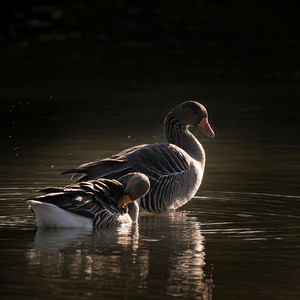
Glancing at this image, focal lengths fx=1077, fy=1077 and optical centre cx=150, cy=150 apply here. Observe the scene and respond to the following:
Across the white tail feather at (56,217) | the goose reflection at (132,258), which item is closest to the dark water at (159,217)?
the goose reflection at (132,258)

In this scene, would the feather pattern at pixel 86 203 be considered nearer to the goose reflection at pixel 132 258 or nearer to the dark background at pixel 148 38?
the goose reflection at pixel 132 258

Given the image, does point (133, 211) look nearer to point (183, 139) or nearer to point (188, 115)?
point (183, 139)

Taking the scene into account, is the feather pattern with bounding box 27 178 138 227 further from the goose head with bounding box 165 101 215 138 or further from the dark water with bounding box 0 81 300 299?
the goose head with bounding box 165 101 215 138

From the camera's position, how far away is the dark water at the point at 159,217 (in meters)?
9.66

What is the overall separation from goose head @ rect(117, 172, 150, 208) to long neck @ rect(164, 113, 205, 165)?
2275 millimetres

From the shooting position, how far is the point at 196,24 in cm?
3903

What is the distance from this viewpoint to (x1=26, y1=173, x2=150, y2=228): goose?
39.2ft

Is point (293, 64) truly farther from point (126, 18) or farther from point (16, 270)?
point (16, 270)

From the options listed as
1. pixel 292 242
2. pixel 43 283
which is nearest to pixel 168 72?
pixel 292 242

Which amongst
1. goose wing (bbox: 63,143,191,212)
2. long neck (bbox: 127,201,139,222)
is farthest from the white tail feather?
goose wing (bbox: 63,143,191,212)

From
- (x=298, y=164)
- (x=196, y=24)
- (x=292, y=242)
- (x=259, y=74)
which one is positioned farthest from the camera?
(x=196, y=24)

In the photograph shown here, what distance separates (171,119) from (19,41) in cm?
2099

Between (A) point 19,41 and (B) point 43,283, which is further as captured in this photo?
(A) point 19,41

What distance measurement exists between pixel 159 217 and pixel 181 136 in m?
1.93
